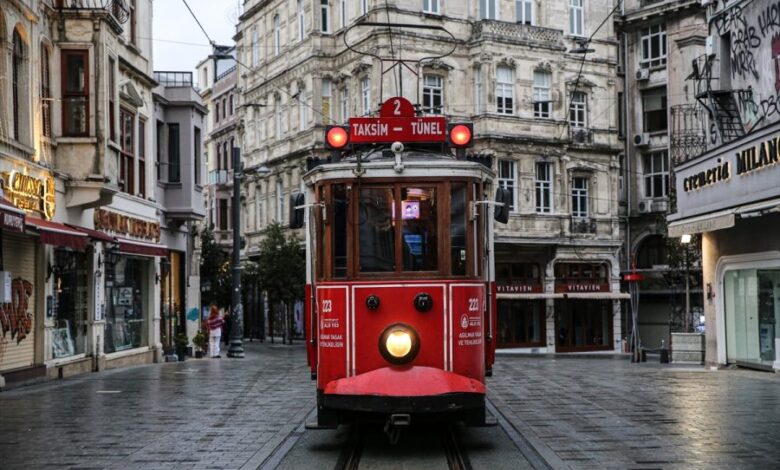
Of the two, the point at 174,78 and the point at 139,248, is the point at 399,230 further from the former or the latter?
the point at 174,78

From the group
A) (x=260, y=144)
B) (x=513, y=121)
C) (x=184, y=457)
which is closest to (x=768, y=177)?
(x=184, y=457)

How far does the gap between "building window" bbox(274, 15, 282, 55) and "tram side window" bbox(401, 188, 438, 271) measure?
4119 centimetres

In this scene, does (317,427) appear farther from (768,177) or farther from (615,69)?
(615,69)

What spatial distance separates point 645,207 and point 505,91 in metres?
9.86

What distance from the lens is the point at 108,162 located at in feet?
74.6

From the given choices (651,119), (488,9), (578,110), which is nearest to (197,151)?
(488,9)

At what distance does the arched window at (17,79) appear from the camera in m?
19.9

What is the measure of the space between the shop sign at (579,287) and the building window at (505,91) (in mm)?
8056

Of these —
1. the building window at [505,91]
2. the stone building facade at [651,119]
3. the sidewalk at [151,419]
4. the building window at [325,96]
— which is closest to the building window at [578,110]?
the stone building facade at [651,119]

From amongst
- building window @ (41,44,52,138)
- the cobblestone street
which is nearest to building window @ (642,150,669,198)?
the cobblestone street

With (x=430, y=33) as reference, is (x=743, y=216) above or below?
below

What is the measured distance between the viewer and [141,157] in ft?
95.9

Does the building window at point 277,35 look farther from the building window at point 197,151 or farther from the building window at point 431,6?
the building window at point 197,151

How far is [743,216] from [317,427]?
12.0 meters
